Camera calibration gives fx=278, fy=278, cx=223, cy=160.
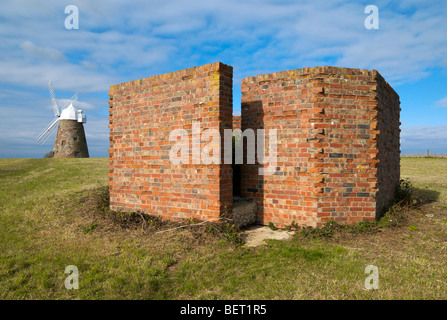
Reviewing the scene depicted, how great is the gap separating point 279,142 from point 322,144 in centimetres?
88

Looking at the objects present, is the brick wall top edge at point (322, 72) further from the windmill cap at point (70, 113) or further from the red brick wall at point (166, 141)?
the windmill cap at point (70, 113)

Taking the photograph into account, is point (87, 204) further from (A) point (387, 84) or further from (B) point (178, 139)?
(A) point (387, 84)

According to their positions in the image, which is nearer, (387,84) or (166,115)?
(166,115)

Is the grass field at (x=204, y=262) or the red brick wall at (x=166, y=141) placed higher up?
the red brick wall at (x=166, y=141)

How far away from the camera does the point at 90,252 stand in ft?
15.4

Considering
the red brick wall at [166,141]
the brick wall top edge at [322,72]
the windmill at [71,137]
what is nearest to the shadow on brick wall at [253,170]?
the brick wall top edge at [322,72]

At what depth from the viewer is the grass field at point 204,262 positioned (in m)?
3.47

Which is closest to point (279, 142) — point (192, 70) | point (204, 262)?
point (192, 70)

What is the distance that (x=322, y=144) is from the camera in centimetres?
558

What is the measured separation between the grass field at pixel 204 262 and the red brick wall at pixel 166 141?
1.67 ft

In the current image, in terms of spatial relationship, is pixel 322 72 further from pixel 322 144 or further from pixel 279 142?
pixel 279 142

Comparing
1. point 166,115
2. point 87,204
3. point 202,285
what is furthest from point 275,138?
point 87,204

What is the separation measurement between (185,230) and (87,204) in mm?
3880

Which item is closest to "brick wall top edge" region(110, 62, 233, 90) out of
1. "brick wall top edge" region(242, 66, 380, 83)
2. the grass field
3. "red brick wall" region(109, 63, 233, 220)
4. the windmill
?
"red brick wall" region(109, 63, 233, 220)
